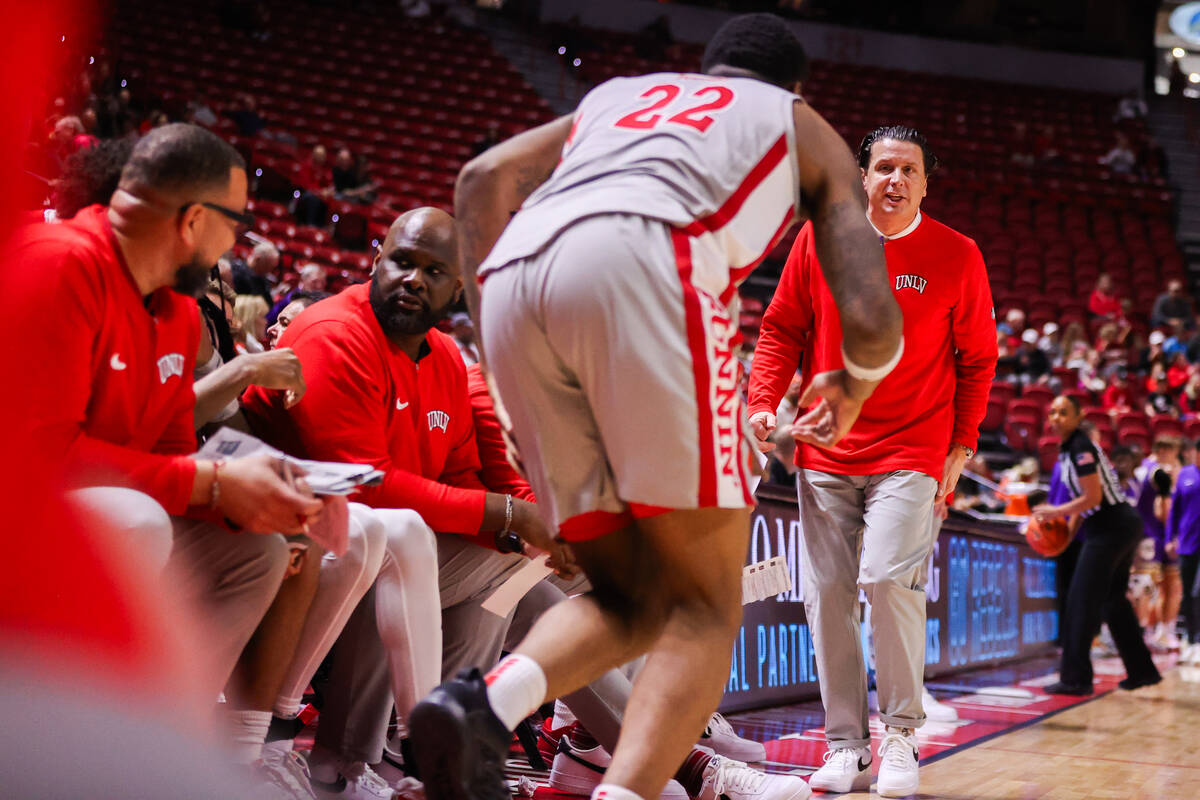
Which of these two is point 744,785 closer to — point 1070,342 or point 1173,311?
point 1070,342

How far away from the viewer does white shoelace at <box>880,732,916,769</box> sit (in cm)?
311

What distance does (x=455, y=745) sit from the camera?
1616 mm

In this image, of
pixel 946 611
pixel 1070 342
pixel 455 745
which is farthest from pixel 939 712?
pixel 1070 342

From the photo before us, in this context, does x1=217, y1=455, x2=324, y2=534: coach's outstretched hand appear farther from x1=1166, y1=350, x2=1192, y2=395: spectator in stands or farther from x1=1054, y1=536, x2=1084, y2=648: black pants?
x1=1166, y1=350, x2=1192, y2=395: spectator in stands

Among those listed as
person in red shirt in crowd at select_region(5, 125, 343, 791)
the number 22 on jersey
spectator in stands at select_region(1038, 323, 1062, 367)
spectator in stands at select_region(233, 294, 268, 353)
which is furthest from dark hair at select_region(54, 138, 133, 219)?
spectator in stands at select_region(1038, 323, 1062, 367)

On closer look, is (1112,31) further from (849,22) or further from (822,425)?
(822,425)

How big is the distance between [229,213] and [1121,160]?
2106 cm

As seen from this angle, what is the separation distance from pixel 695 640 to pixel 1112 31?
2476 cm

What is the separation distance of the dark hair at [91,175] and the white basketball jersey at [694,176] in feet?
2.50

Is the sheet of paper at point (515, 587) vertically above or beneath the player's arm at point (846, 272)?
beneath

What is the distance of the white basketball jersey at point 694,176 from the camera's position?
1.83 metres

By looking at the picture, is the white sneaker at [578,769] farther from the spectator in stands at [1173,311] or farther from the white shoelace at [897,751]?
the spectator in stands at [1173,311]

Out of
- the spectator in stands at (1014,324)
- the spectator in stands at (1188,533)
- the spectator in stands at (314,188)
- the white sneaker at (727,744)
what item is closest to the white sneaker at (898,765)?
the white sneaker at (727,744)

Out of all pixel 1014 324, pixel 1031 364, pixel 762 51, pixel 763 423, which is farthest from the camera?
pixel 1014 324
